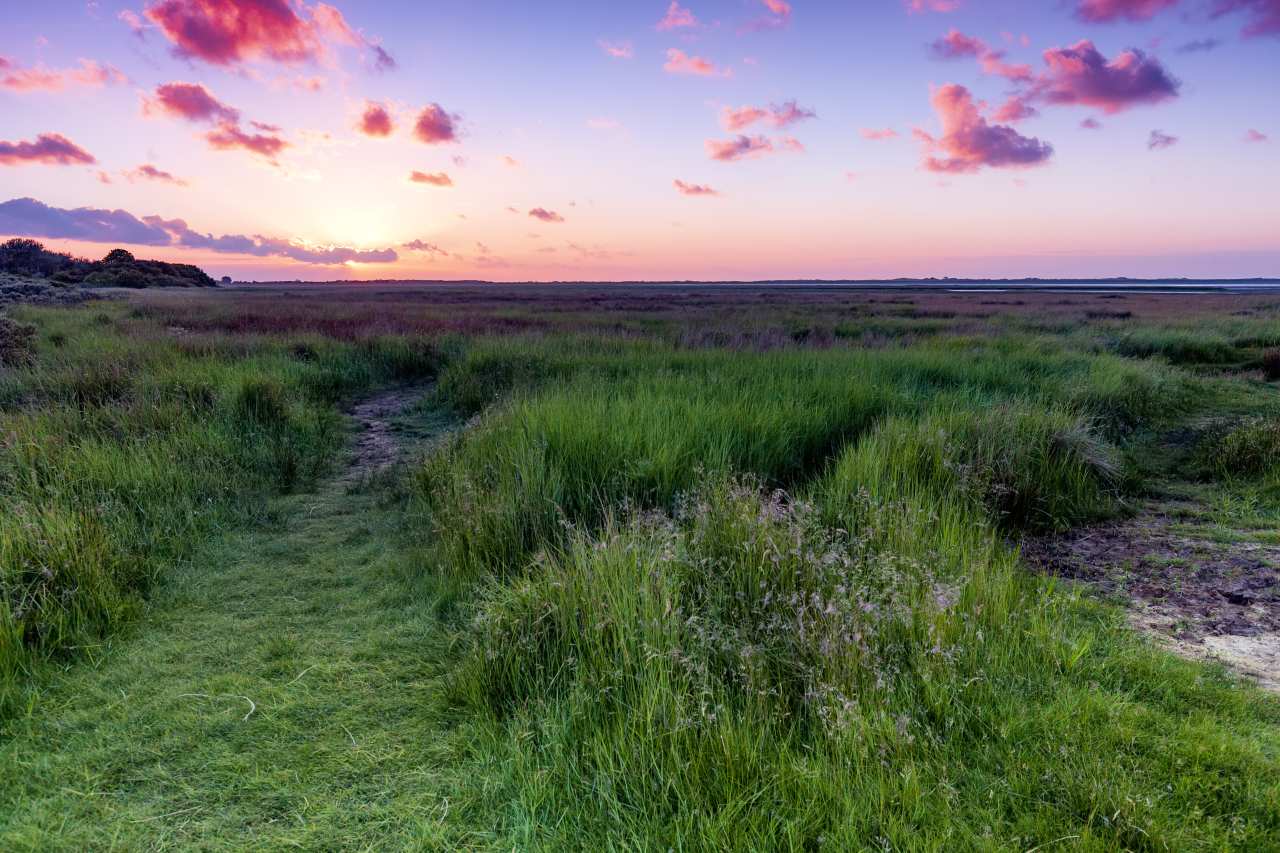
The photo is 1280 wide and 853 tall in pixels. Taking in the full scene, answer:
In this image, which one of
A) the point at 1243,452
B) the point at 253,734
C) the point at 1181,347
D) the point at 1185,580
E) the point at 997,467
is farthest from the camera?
the point at 1181,347

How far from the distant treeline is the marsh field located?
73.8 meters

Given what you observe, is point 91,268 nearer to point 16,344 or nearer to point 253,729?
point 16,344

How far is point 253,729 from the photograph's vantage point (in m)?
3.00

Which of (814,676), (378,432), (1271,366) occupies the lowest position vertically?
(378,432)

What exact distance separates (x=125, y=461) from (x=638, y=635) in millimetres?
5959

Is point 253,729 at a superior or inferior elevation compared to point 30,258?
inferior

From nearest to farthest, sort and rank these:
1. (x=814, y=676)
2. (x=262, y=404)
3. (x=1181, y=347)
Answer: (x=814, y=676) < (x=262, y=404) < (x=1181, y=347)

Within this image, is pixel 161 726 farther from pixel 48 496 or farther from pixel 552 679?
pixel 48 496

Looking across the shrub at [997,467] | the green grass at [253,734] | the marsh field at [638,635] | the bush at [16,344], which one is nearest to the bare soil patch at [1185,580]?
the marsh field at [638,635]

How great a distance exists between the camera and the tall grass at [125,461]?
Result: 3.84 meters

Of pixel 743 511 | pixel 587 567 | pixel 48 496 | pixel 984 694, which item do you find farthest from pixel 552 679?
pixel 48 496

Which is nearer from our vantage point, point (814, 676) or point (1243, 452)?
point (814, 676)

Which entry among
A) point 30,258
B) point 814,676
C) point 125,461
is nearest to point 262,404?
point 125,461

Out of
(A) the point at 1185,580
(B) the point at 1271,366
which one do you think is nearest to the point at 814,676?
(A) the point at 1185,580
